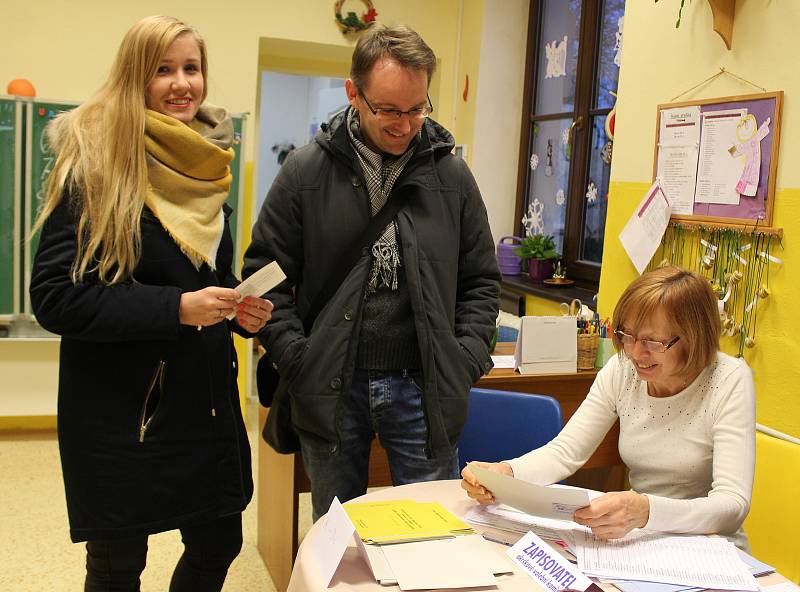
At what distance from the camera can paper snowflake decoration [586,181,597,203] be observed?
4.52 meters

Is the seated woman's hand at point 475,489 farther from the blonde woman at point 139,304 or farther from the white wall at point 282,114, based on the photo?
the white wall at point 282,114

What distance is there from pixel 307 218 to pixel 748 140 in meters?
1.59

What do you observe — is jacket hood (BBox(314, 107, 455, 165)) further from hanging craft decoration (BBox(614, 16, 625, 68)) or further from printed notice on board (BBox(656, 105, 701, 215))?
hanging craft decoration (BBox(614, 16, 625, 68))

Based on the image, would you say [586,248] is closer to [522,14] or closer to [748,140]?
[522,14]

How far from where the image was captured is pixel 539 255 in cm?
461

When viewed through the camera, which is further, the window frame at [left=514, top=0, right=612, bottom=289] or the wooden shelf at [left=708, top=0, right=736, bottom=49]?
the window frame at [left=514, top=0, right=612, bottom=289]

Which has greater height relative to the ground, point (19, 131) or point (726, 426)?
point (19, 131)

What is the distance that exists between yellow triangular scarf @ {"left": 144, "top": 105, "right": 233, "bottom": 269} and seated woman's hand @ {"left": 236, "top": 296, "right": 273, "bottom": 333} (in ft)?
0.37

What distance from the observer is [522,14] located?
5074mm

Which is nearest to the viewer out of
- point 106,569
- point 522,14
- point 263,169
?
point 106,569

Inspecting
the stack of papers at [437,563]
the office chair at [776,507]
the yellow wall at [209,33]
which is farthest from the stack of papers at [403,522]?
the yellow wall at [209,33]

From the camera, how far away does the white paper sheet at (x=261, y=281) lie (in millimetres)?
1637

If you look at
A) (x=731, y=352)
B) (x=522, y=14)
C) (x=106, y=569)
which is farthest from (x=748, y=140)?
(x=522, y=14)

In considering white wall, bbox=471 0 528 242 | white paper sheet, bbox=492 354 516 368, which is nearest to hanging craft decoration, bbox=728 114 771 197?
white paper sheet, bbox=492 354 516 368
